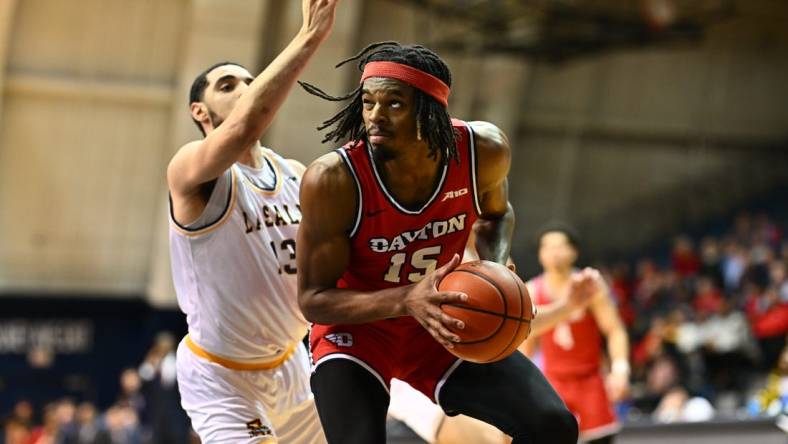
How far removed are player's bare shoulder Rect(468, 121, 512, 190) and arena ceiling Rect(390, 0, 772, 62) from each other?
12847 millimetres

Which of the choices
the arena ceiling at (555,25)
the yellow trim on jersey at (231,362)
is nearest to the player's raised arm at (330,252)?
the yellow trim on jersey at (231,362)

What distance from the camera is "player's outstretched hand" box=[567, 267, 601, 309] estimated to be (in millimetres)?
5094

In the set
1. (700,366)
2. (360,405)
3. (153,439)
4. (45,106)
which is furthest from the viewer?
(45,106)

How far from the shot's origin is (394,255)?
4.18m

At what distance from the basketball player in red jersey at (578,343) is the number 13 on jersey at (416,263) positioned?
3.45 m

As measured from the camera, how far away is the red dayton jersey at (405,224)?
409cm

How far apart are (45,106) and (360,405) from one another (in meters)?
15.1

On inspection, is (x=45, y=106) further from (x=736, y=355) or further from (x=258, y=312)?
(x=258, y=312)

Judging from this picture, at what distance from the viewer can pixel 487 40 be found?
60.3ft

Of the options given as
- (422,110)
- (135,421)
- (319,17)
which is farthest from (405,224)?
(135,421)

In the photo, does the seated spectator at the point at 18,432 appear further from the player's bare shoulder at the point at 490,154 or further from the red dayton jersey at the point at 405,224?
the player's bare shoulder at the point at 490,154

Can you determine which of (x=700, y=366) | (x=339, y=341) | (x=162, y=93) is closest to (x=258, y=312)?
(x=339, y=341)

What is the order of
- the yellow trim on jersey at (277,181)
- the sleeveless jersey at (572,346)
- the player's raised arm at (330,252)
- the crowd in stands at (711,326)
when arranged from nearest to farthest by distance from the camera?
the player's raised arm at (330,252) < the yellow trim on jersey at (277,181) < the sleeveless jersey at (572,346) < the crowd in stands at (711,326)

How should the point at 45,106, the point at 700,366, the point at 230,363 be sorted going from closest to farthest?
the point at 230,363
the point at 700,366
the point at 45,106
